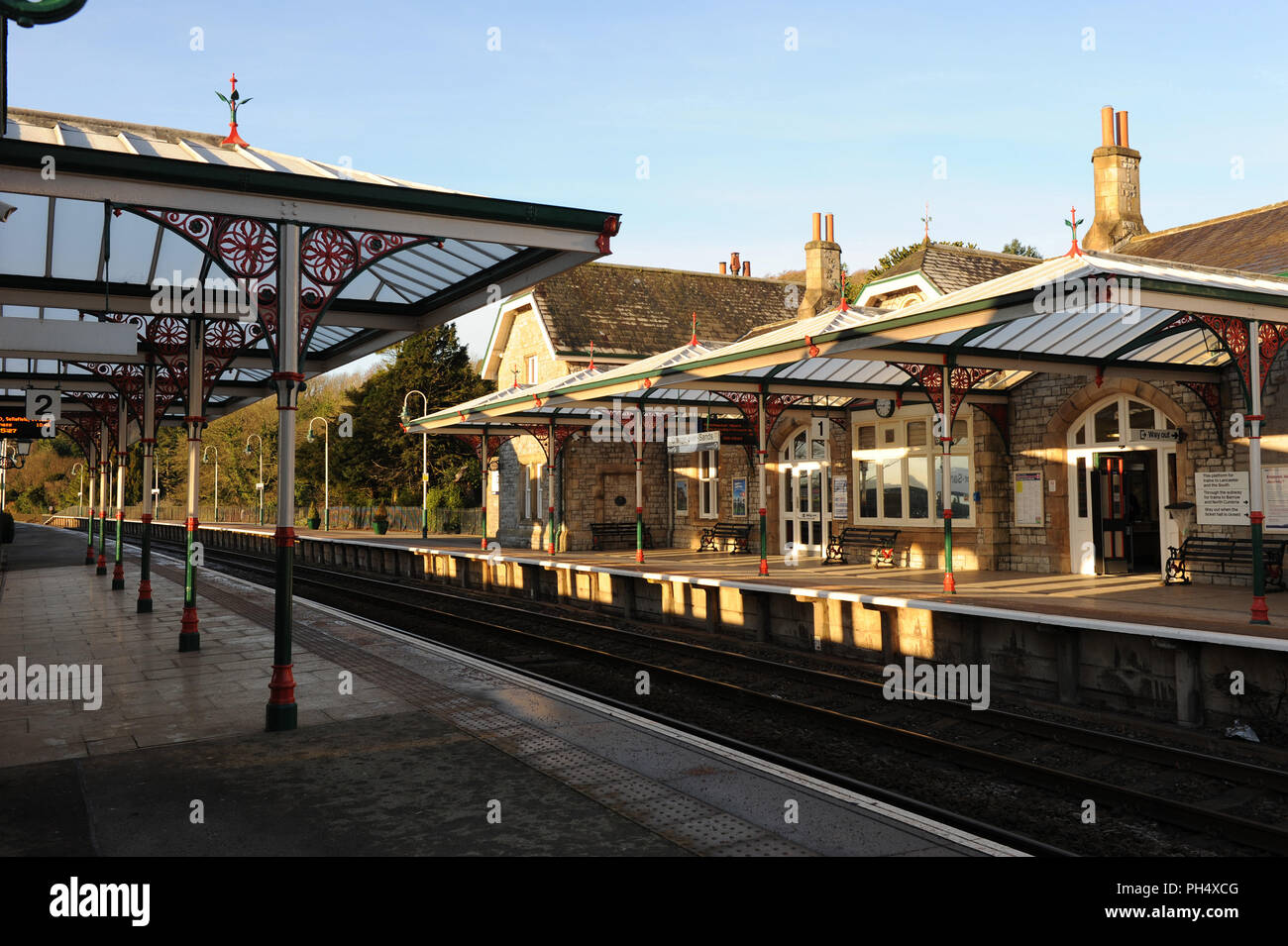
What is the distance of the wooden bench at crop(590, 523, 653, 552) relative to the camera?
28978mm

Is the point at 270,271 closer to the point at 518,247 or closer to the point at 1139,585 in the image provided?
the point at 518,247

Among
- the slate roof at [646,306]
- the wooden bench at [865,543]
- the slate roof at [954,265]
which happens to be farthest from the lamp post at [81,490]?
the slate roof at [954,265]

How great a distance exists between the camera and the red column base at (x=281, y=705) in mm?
7906

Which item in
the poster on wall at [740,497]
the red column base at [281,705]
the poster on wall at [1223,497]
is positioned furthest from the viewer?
the poster on wall at [740,497]

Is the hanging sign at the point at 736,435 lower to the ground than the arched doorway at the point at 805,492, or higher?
higher

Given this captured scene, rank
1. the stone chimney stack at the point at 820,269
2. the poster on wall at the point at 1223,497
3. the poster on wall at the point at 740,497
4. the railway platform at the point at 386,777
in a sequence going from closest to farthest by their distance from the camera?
1. the railway platform at the point at 386,777
2. the poster on wall at the point at 1223,497
3. the poster on wall at the point at 740,497
4. the stone chimney stack at the point at 820,269

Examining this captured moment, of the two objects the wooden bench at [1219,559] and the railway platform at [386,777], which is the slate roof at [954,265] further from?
the railway platform at [386,777]

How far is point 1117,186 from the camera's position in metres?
21.7

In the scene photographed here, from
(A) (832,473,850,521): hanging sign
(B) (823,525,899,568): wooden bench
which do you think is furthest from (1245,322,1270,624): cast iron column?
(A) (832,473,850,521): hanging sign

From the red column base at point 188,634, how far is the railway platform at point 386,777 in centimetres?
70

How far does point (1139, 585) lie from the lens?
1445 cm

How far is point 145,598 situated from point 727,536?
47.3 feet

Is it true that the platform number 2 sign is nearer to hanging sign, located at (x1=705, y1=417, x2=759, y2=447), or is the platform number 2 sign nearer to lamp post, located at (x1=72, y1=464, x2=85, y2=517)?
hanging sign, located at (x1=705, y1=417, x2=759, y2=447)

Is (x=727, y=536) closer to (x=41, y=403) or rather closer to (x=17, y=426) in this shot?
(x=41, y=403)
